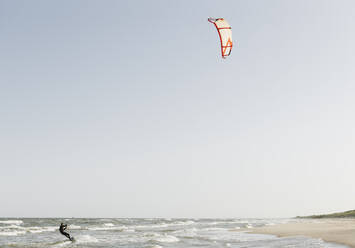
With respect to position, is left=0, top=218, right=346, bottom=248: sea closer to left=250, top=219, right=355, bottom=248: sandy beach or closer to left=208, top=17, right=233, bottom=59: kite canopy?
left=250, top=219, right=355, bottom=248: sandy beach

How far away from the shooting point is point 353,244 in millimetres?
16219

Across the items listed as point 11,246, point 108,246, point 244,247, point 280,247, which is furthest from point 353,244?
point 11,246

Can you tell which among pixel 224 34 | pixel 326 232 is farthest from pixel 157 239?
pixel 224 34

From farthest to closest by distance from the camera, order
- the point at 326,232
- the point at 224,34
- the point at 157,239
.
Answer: the point at 326,232 → the point at 157,239 → the point at 224,34

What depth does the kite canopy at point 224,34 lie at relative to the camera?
15531 mm

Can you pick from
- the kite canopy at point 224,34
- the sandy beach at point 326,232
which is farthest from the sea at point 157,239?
the kite canopy at point 224,34

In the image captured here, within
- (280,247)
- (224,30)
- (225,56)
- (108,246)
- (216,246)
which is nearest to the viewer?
(225,56)

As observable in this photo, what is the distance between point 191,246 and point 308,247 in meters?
6.22

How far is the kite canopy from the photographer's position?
15.5 meters

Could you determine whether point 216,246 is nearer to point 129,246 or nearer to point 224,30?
point 129,246

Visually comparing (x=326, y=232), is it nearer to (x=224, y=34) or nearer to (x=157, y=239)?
(x=157, y=239)

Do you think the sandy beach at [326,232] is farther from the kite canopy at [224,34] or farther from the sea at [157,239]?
the kite canopy at [224,34]

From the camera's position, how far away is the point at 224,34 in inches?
632

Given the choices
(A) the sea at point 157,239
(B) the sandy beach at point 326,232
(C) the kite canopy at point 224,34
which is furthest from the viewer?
(A) the sea at point 157,239
